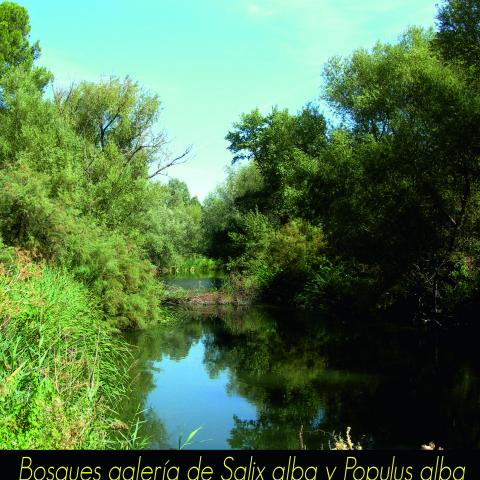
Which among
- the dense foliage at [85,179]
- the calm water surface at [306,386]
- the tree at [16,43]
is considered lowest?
the calm water surface at [306,386]

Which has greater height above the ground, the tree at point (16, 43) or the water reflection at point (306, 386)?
the tree at point (16, 43)

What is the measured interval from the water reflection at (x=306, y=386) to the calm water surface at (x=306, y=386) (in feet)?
0.08

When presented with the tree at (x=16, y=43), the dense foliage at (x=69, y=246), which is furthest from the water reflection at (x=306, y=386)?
the tree at (x=16, y=43)

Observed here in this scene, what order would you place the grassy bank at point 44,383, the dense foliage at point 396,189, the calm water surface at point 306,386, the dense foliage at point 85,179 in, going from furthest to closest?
the dense foliage at point 396,189 < the dense foliage at point 85,179 < the calm water surface at point 306,386 < the grassy bank at point 44,383

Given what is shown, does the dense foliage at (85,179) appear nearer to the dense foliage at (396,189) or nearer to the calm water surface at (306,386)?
the calm water surface at (306,386)

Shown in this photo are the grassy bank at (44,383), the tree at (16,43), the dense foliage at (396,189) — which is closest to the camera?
the grassy bank at (44,383)

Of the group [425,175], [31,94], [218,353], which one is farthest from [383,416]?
[31,94]

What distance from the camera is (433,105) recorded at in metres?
18.0

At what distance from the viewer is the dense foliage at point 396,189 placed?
1759 cm

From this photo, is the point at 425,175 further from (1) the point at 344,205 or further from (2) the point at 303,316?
(2) the point at 303,316

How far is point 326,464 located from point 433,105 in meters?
15.5

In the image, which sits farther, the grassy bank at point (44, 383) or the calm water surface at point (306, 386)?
the calm water surface at point (306, 386)

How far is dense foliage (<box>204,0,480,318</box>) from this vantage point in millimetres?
Result: 17594

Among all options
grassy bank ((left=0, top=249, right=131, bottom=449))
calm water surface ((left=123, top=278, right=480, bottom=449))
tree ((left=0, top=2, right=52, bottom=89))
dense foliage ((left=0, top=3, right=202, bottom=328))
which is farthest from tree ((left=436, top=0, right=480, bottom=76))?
tree ((left=0, top=2, right=52, bottom=89))
